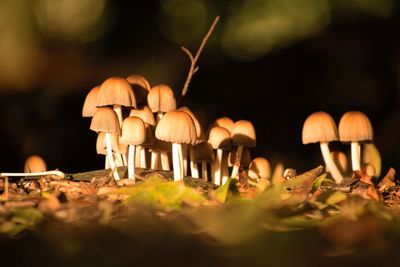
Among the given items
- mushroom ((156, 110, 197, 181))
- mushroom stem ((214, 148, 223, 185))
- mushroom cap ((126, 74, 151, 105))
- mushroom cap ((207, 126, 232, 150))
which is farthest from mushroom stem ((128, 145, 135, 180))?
mushroom stem ((214, 148, 223, 185))

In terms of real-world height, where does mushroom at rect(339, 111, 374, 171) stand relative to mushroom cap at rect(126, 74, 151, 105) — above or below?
below

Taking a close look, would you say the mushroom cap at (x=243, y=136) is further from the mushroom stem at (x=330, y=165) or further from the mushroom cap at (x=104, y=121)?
the mushroom cap at (x=104, y=121)

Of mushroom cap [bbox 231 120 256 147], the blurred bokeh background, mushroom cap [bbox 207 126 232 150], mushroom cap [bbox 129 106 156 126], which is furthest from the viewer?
the blurred bokeh background

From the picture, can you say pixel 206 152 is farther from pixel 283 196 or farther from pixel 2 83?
pixel 2 83

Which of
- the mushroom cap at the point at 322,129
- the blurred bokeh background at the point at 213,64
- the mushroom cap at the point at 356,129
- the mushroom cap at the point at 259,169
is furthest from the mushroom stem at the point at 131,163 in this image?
the blurred bokeh background at the point at 213,64

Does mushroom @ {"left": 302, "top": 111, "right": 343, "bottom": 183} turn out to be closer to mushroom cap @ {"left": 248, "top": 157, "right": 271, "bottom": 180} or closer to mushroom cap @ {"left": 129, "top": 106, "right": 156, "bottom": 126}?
A: mushroom cap @ {"left": 248, "top": 157, "right": 271, "bottom": 180}

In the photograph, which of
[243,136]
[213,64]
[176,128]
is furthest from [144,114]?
[213,64]

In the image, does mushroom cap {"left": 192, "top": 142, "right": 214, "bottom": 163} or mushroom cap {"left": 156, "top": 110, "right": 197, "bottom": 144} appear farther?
mushroom cap {"left": 192, "top": 142, "right": 214, "bottom": 163}
